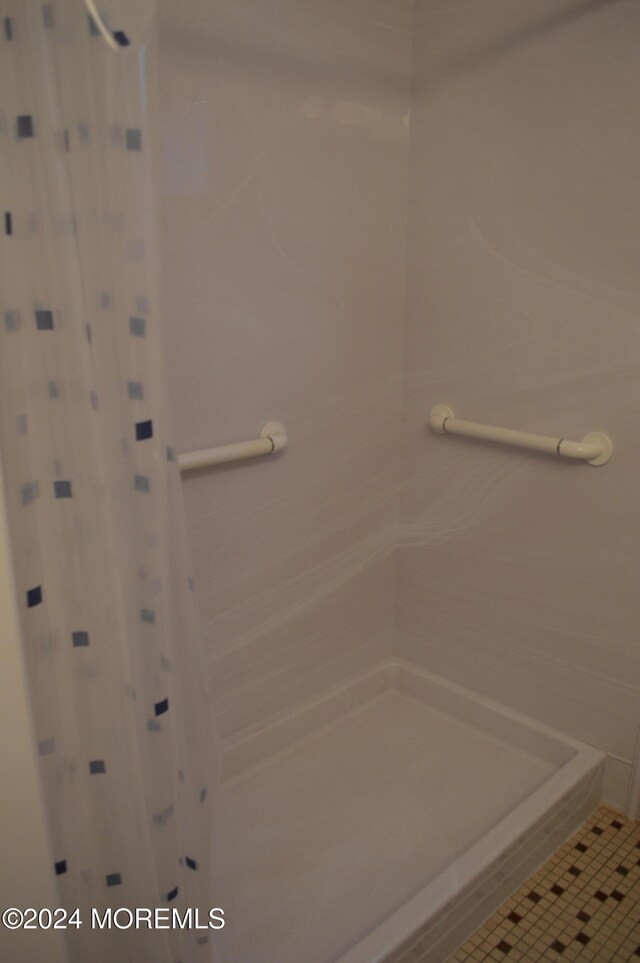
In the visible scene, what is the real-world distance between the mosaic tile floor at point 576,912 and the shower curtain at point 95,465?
77cm

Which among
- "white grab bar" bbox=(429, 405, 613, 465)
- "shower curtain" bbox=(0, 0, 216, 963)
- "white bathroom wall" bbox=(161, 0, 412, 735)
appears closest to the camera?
"shower curtain" bbox=(0, 0, 216, 963)

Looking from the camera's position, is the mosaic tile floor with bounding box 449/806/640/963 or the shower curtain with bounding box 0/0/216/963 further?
the mosaic tile floor with bounding box 449/806/640/963

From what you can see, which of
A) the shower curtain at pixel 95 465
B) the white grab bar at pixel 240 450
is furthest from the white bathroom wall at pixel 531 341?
the shower curtain at pixel 95 465

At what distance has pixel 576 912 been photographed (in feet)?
5.16

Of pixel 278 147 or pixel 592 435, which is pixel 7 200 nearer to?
pixel 278 147

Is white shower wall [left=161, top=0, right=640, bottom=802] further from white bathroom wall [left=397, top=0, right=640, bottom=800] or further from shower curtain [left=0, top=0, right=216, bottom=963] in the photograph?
shower curtain [left=0, top=0, right=216, bottom=963]

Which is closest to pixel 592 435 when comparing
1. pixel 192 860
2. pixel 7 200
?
pixel 192 860

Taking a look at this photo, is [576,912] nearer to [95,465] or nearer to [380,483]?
[380,483]

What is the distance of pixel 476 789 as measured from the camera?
73.2 inches

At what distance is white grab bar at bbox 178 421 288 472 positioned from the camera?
5.14ft

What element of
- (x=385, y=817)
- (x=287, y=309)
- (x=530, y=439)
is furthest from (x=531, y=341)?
(x=385, y=817)

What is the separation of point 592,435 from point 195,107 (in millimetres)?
1094

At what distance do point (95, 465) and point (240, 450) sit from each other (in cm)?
74

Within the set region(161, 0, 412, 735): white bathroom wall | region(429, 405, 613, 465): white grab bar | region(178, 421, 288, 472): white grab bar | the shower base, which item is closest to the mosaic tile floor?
the shower base
